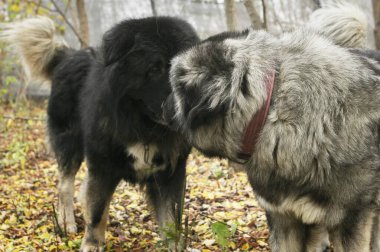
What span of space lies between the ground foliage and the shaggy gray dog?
0.60 metres

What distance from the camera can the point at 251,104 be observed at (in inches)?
89.7

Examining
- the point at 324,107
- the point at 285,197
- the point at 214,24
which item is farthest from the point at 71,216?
the point at 214,24

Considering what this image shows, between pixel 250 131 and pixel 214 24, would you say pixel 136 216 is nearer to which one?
pixel 250 131

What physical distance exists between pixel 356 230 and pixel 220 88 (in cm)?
107

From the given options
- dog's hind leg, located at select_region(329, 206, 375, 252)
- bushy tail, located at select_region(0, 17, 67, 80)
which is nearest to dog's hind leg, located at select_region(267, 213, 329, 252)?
dog's hind leg, located at select_region(329, 206, 375, 252)

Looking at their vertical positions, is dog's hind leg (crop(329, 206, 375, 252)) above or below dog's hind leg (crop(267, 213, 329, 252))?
above


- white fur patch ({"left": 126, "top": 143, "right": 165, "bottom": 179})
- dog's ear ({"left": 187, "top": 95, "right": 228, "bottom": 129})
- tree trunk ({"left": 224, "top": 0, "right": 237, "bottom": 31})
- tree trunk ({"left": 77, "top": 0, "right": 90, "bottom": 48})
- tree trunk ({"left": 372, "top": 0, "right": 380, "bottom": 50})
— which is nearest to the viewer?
dog's ear ({"left": 187, "top": 95, "right": 228, "bottom": 129})

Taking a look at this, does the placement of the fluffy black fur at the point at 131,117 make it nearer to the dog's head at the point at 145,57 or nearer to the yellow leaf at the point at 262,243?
the dog's head at the point at 145,57

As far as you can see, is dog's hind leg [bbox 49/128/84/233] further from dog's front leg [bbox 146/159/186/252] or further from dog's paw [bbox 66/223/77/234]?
dog's front leg [bbox 146/159/186/252]

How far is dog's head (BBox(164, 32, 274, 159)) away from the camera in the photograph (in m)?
2.26

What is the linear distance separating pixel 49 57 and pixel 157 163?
1.95 m

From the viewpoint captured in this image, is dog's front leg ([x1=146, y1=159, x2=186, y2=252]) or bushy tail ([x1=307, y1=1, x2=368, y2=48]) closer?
dog's front leg ([x1=146, y1=159, x2=186, y2=252])

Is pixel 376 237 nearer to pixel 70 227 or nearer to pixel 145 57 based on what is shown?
pixel 145 57

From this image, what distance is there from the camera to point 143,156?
342cm
